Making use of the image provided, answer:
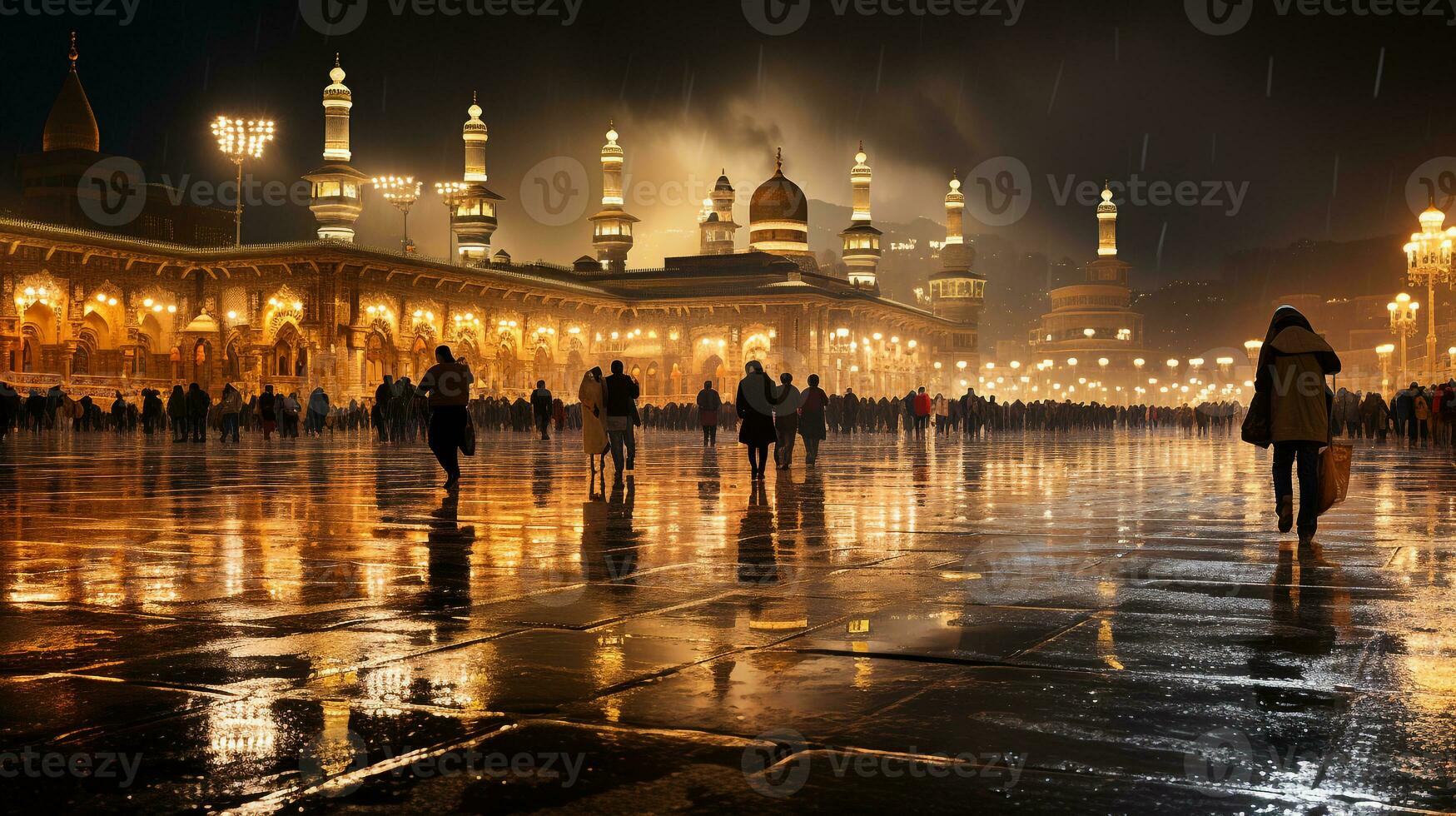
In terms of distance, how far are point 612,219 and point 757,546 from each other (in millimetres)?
68461

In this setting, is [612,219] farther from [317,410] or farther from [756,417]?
[756,417]

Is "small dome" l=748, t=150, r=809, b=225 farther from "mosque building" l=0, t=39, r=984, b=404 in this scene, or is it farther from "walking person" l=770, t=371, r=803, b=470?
"walking person" l=770, t=371, r=803, b=470

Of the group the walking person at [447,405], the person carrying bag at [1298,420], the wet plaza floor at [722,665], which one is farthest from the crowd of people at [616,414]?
the wet plaza floor at [722,665]

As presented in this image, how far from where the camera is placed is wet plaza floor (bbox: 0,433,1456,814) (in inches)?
101

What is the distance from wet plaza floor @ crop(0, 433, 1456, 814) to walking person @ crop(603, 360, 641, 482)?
521 centimetres

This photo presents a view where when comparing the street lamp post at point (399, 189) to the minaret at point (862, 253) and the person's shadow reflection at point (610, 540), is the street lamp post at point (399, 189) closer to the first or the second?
the minaret at point (862, 253)

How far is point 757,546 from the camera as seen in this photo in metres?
7.06

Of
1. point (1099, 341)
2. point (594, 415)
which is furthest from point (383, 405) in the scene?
point (1099, 341)

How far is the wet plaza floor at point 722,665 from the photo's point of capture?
2555 millimetres

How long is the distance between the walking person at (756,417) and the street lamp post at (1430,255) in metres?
25.9

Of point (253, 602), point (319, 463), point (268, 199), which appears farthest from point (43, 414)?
point (268, 199)

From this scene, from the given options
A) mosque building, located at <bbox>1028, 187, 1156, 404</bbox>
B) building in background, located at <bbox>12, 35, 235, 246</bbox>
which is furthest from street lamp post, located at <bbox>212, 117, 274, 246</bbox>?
mosque building, located at <bbox>1028, 187, 1156, 404</bbox>

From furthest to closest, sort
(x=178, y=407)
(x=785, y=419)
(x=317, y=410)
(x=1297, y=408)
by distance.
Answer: (x=317, y=410), (x=178, y=407), (x=785, y=419), (x=1297, y=408)

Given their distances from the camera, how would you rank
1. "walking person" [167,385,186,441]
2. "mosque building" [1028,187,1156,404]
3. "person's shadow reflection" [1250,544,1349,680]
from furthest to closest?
"mosque building" [1028,187,1156,404], "walking person" [167,385,186,441], "person's shadow reflection" [1250,544,1349,680]
